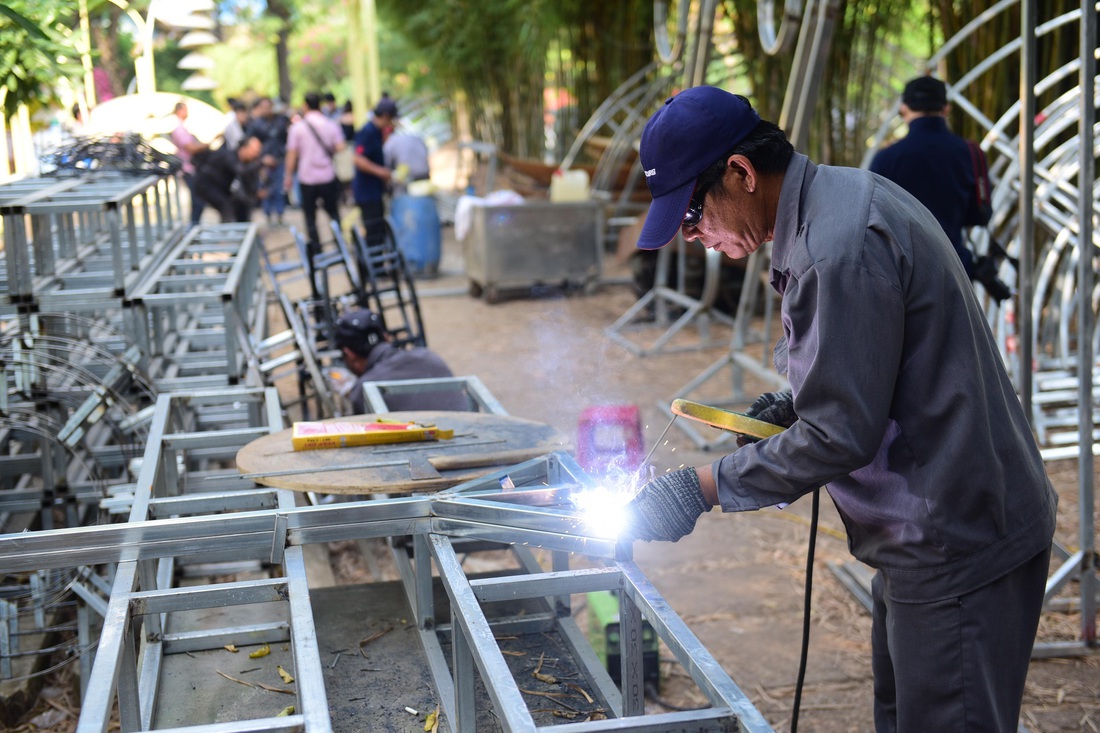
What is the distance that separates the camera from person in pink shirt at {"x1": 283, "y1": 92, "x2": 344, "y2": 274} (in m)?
12.0

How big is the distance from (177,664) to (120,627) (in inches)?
36.5

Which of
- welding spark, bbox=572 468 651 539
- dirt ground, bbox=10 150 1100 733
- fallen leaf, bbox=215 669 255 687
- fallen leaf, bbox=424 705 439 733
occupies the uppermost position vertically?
welding spark, bbox=572 468 651 539

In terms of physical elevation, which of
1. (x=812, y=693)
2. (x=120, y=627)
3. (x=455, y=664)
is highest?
(x=120, y=627)

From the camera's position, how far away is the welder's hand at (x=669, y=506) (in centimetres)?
208

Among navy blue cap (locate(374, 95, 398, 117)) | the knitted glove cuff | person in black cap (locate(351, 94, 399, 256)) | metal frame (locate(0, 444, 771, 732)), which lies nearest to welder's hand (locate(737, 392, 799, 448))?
the knitted glove cuff

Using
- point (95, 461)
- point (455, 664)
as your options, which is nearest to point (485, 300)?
point (95, 461)

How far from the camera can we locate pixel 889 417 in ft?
6.45

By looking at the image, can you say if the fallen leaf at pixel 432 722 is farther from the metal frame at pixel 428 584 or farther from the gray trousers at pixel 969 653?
the gray trousers at pixel 969 653

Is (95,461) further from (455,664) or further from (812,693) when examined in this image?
(812,693)

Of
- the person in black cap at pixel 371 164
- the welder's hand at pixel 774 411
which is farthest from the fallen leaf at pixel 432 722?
the person in black cap at pixel 371 164

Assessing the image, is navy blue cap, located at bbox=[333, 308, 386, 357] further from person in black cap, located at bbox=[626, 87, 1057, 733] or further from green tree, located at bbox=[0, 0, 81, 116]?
person in black cap, located at bbox=[626, 87, 1057, 733]

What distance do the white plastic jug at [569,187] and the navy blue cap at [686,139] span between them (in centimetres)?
964

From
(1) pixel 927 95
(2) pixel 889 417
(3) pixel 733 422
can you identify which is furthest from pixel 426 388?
(1) pixel 927 95

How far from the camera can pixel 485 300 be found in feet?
38.3
